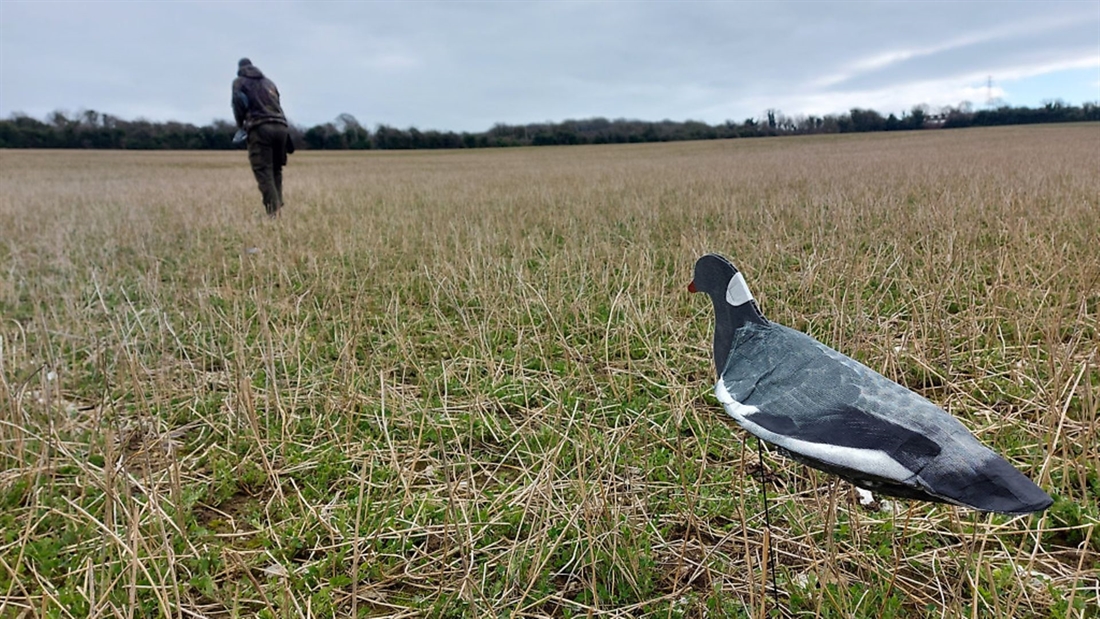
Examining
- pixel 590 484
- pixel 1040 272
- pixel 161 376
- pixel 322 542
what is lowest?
pixel 322 542

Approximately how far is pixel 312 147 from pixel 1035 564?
201 feet

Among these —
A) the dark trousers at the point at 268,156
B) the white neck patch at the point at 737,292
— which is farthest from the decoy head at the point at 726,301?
the dark trousers at the point at 268,156

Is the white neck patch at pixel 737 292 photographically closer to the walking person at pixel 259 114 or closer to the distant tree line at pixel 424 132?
the walking person at pixel 259 114

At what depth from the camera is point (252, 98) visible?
28.2 feet

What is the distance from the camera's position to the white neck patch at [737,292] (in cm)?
199

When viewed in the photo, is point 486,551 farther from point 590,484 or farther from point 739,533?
point 739,533

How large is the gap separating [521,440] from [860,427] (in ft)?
6.01

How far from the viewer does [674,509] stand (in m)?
2.33

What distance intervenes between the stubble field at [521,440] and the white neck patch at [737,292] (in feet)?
2.05

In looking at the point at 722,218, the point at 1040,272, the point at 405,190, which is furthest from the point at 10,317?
the point at 405,190

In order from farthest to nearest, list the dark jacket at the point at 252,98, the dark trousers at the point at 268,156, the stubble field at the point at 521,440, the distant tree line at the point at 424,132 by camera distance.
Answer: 1. the distant tree line at the point at 424,132
2. the dark trousers at the point at 268,156
3. the dark jacket at the point at 252,98
4. the stubble field at the point at 521,440

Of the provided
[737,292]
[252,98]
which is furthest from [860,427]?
[252,98]

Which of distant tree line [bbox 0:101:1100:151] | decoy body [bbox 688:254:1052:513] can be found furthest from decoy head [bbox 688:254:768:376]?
distant tree line [bbox 0:101:1100:151]

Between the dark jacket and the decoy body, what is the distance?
29.1ft
